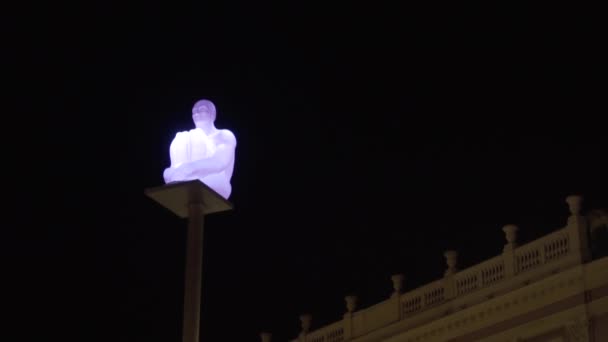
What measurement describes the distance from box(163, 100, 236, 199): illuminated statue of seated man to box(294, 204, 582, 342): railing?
1229cm

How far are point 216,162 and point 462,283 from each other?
14.9 m

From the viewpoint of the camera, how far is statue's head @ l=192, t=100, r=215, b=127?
36.2ft

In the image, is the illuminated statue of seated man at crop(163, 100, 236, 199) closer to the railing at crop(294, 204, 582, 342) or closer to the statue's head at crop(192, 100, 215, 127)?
the statue's head at crop(192, 100, 215, 127)

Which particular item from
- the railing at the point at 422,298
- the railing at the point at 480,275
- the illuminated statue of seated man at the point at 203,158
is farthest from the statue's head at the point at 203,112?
the railing at the point at 422,298

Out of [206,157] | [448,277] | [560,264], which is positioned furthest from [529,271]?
[206,157]

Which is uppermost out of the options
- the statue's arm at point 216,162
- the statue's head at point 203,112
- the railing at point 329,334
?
the railing at point 329,334

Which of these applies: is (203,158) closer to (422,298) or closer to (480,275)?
(480,275)

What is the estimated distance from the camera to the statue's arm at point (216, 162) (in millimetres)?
10461

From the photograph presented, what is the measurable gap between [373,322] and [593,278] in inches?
Result: 279

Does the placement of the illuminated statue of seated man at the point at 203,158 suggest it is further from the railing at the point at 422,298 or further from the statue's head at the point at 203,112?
the railing at the point at 422,298

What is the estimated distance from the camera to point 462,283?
2458 centimetres

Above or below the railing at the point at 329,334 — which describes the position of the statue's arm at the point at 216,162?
below

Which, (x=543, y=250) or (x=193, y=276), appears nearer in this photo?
(x=193, y=276)

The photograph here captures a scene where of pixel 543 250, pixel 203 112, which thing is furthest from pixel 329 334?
pixel 203 112
